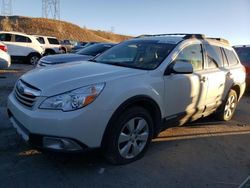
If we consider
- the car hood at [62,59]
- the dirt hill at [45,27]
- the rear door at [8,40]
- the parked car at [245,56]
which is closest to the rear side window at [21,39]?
the rear door at [8,40]

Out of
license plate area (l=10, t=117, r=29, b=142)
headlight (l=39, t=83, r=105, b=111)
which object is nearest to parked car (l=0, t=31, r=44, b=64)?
license plate area (l=10, t=117, r=29, b=142)

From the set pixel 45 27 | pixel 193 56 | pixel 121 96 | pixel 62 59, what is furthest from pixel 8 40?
pixel 45 27

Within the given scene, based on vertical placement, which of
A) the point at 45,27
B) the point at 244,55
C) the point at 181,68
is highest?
the point at 181,68

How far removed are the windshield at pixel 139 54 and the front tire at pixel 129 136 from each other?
0.76 meters

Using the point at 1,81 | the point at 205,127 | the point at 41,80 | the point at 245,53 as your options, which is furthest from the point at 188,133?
the point at 1,81

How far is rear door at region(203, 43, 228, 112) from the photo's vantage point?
550 cm

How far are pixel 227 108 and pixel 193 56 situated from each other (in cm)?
196

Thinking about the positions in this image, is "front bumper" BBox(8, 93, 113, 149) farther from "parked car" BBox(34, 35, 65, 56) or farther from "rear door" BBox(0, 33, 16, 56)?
"parked car" BBox(34, 35, 65, 56)

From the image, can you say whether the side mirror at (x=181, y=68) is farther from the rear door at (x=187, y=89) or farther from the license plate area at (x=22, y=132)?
the license plate area at (x=22, y=132)

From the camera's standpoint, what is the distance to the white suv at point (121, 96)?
11.7ft

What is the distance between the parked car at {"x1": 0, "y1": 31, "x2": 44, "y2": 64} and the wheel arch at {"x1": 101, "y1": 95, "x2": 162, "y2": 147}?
14.5 metres

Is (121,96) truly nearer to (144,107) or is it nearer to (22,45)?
→ (144,107)

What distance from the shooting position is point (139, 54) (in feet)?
16.7

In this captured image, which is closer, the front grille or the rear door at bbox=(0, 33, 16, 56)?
the front grille
